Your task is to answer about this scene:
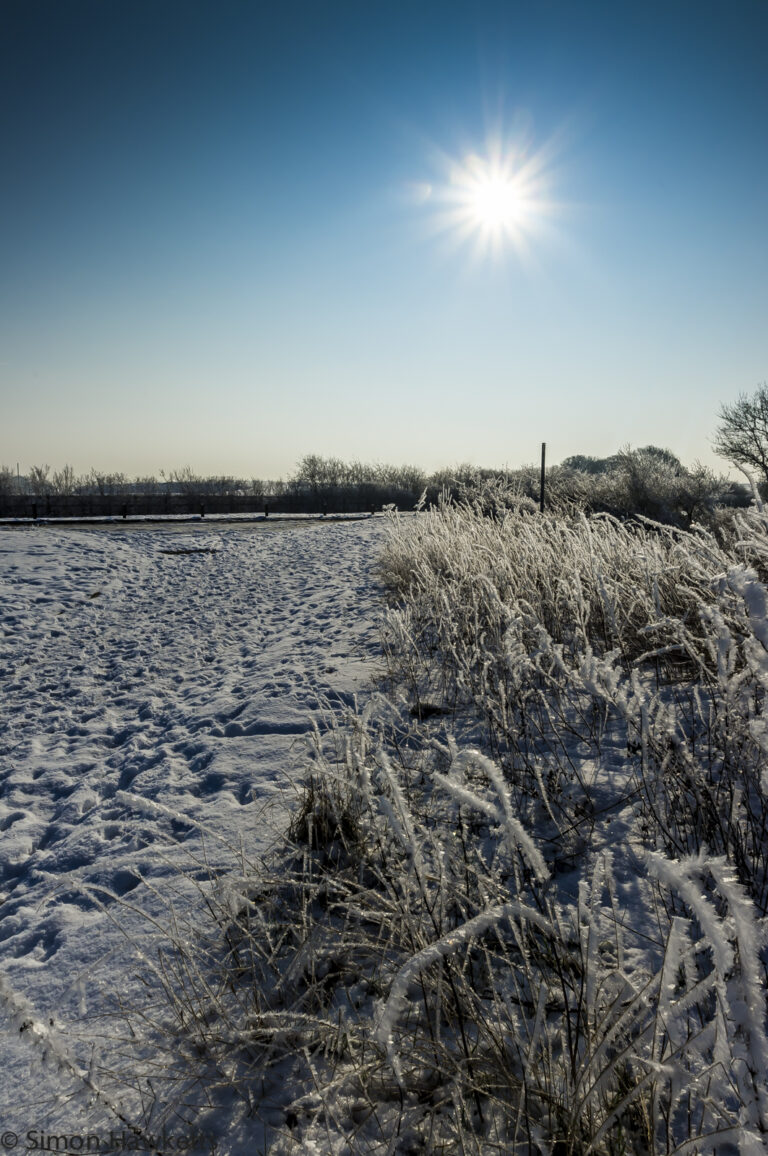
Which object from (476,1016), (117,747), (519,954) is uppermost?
(476,1016)

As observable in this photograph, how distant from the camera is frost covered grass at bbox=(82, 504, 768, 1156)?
1128mm

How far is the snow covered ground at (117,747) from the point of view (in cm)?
213

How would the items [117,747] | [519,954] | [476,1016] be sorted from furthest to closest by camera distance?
[117,747], [519,954], [476,1016]

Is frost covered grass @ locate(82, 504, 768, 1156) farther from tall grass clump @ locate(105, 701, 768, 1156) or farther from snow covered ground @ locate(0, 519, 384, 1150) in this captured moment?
snow covered ground @ locate(0, 519, 384, 1150)

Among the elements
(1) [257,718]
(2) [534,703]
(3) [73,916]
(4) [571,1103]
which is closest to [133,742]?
(1) [257,718]

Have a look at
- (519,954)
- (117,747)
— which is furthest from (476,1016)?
(117,747)

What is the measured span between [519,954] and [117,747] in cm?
388

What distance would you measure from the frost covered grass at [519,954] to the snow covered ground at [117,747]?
32cm

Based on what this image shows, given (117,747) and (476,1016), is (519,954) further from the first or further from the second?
(117,747)

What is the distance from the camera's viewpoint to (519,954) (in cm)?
206

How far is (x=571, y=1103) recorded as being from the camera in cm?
133

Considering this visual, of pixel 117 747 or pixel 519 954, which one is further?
pixel 117 747

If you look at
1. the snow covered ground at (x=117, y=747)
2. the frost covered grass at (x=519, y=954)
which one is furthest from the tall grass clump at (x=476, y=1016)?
the snow covered ground at (x=117, y=747)

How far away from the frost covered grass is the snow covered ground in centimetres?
32
